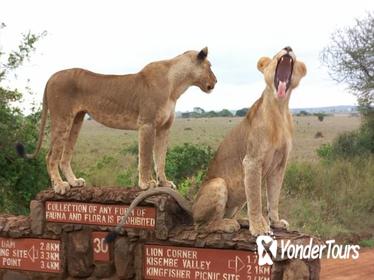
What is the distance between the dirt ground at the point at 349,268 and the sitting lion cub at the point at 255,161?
14.0ft

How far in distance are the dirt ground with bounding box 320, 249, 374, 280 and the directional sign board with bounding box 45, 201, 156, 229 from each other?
425cm

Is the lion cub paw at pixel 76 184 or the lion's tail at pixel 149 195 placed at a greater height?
the lion cub paw at pixel 76 184

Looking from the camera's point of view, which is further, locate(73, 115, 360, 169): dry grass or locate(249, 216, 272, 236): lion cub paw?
locate(73, 115, 360, 169): dry grass

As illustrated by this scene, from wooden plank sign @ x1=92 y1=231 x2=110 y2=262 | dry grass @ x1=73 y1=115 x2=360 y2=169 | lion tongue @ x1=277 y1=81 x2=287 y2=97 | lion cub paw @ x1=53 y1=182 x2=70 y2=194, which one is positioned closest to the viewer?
lion tongue @ x1=277 y1=81 x2=287 y2=97

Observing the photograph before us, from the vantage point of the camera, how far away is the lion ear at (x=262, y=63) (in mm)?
5887

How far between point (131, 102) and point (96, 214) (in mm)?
1286

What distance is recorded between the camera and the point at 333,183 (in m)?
15.7

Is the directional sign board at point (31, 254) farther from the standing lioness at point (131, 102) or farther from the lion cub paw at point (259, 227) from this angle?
the lion cub paw at point (259, 227)

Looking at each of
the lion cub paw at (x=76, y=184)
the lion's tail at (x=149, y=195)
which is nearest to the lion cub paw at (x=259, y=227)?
the lion's tail at (x=149, y=195)

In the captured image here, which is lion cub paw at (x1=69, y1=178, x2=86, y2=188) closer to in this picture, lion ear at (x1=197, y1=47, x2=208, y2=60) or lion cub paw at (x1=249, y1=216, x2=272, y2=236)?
lion ear at (x1=197, y1=47, x2=208, y2=60)

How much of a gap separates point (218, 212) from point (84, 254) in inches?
70.7

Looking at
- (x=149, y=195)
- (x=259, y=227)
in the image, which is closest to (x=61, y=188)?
(x=149, y=195)

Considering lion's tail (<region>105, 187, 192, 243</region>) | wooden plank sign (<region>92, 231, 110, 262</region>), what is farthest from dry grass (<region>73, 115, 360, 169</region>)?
lion's tail (<region>105, 187, 192, 243</region>)

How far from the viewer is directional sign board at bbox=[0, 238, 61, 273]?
24.2 feet
